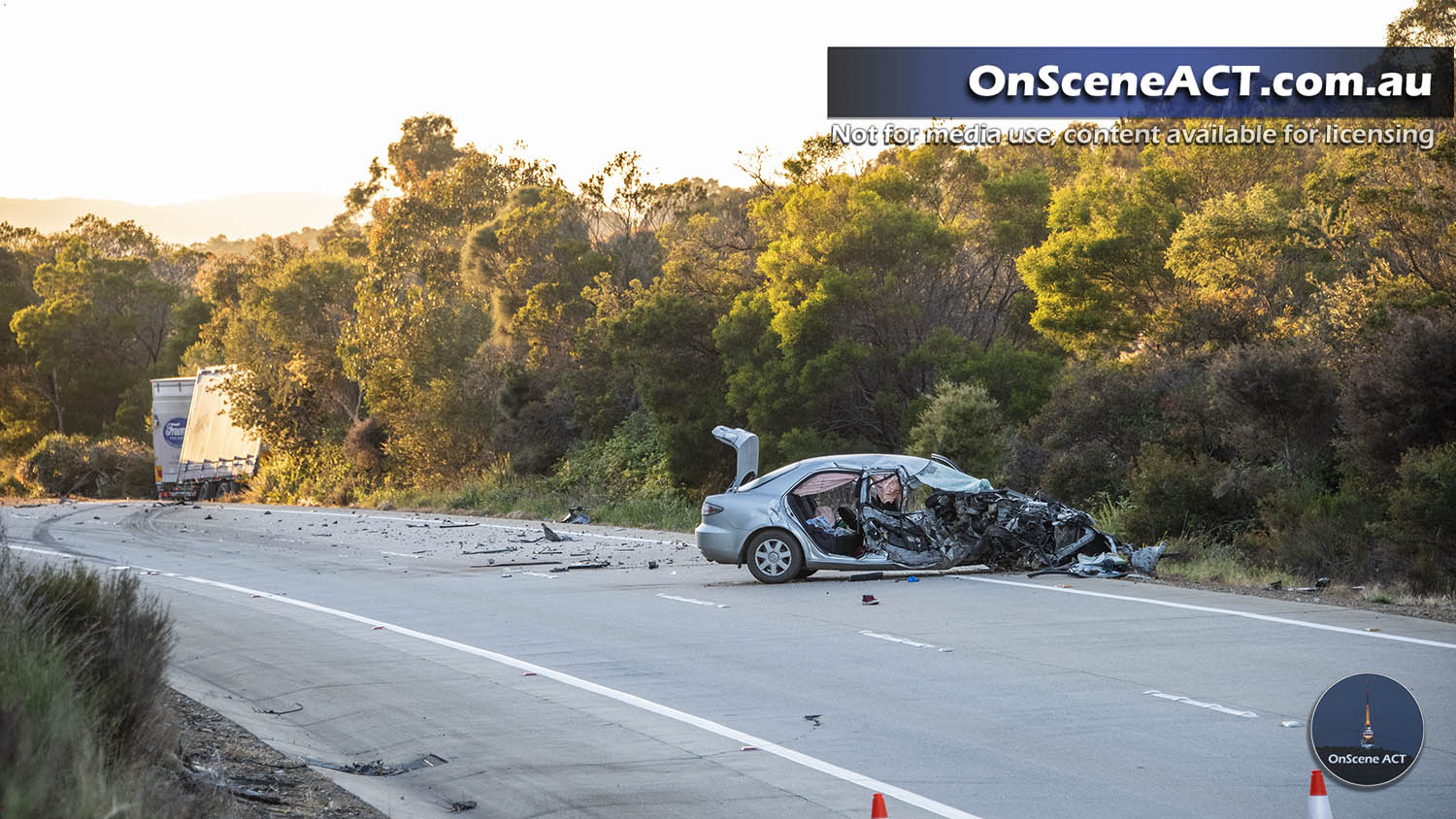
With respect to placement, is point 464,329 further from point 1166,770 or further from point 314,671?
point 1166,770

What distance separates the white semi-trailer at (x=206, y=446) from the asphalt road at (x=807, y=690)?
33724 mm

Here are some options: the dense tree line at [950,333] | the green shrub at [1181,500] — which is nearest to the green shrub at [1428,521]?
the dense tree line at [950,333]

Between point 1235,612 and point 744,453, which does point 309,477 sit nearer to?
point 744,453

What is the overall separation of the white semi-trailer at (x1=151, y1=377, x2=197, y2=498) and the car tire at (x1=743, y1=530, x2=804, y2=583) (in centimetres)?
3902

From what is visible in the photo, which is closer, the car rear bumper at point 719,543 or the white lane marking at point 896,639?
the white lane marking at point 896,639

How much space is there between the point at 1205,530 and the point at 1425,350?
4.46 metres

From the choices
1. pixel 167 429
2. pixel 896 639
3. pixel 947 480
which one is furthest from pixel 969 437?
pixel 167 429

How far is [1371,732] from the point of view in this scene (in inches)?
186

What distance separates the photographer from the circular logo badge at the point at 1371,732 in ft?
15.5

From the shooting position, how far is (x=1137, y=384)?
97.9 ft

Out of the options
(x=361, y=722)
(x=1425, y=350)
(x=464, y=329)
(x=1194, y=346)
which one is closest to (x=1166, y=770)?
(x=361, y=722)

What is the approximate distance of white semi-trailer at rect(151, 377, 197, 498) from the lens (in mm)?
52000

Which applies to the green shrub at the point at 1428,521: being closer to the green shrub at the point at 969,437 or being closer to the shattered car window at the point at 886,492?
the shattered car window at the point at 886,492

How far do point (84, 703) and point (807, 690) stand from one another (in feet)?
17.7
